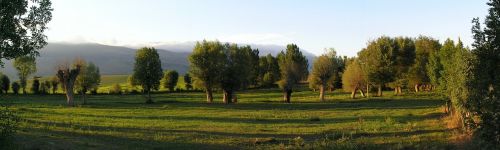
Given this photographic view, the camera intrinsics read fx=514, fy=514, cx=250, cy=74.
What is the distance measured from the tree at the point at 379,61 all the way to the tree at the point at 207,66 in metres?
31.5

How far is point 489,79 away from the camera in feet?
69.1

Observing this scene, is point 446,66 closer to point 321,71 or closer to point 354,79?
point 321,71

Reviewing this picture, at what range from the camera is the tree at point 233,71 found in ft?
318

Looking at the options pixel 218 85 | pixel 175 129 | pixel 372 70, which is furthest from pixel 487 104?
pixel 372 70

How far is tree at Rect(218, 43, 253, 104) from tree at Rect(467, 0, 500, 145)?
7448 cm

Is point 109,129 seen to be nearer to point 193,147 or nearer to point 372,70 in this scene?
point 193,147

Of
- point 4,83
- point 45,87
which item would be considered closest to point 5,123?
point 45,87

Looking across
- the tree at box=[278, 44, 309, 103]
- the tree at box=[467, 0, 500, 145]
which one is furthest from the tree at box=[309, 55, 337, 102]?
the tree at box=[467, 0, 500, 145]

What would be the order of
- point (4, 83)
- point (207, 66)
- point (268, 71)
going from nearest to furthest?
1. point (207, 66)
2. point (4, 83)
3. point (268, 71)

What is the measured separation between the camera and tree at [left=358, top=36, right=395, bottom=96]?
4252 inches

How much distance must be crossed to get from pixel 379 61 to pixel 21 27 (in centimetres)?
9456

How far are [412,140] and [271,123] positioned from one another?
730 inches

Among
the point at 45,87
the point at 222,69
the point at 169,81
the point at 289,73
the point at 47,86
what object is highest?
the point at 222,69

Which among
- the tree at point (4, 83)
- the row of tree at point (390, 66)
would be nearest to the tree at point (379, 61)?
the row of tree at point (390, 66)
